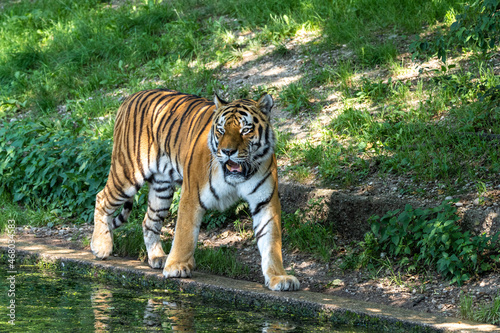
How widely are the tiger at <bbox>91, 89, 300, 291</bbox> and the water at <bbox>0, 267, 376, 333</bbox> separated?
34 cm

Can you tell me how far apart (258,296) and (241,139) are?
3.57 ft

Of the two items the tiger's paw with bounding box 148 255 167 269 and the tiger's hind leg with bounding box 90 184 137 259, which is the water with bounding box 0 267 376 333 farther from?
the tiger's hind leg with bounding box 90 184 137 259

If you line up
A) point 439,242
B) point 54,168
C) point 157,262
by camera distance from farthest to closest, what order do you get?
point 54,168 → point 157,262 → point 439,242

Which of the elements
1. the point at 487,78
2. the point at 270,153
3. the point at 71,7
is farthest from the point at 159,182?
the point at 71,7

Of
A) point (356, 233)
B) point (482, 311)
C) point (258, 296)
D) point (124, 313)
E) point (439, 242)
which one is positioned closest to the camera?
point (482, 311)

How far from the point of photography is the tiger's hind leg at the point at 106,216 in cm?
505

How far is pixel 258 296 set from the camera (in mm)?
3941

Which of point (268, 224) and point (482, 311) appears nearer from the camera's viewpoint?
point (482, 311)

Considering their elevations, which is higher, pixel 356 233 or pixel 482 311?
pixel 356 233

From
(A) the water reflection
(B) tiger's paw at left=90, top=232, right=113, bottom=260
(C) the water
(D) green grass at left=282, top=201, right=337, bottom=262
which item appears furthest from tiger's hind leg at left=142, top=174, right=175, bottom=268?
(D) green grass at left=282, top=201, right=337, bottom=262

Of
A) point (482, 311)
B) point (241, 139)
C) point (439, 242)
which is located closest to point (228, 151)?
point (241, 139)

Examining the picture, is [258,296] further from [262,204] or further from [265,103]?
[265,103]

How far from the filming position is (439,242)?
4.31 metres

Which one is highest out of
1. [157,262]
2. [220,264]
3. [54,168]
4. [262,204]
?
[54,168]
